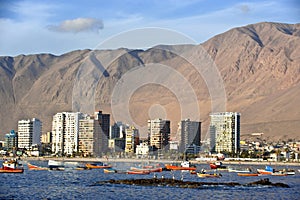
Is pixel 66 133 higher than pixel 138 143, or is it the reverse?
pixel 66 133

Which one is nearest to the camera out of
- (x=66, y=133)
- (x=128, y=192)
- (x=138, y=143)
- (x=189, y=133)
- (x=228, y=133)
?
(x=128, y=192)

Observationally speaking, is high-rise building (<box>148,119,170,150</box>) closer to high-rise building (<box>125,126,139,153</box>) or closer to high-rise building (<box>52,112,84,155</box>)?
high-rise building (<box>125,126,139,153</box>)

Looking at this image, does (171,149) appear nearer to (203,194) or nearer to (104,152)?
(104,152)

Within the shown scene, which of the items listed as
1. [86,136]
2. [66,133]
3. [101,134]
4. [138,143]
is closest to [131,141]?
[138,143]

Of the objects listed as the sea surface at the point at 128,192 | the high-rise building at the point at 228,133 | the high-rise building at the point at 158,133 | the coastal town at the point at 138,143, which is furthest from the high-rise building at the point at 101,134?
the sea surface at the point at 128,192

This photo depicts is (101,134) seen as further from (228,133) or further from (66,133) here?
(228,133)

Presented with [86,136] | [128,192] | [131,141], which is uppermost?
[86,136]

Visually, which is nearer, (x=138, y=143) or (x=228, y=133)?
(x=228, y=133)

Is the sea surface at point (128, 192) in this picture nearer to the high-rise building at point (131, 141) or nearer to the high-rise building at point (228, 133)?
the high-rise building at point (228, 133)

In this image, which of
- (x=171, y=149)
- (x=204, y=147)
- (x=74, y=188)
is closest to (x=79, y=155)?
(x=171, y=149)
